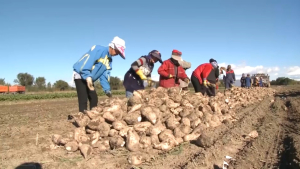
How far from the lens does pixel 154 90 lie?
14.5 feet

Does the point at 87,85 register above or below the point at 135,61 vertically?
below

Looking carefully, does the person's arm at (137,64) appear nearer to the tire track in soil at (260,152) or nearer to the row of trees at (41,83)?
the tire track in soil at (260,152)

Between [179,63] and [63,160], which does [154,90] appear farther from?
[63,160]

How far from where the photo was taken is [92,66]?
160 inches

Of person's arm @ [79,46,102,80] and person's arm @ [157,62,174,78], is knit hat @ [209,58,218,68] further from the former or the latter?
person's arm @ [79,46,102,80]

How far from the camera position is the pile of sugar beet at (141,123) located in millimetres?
3287

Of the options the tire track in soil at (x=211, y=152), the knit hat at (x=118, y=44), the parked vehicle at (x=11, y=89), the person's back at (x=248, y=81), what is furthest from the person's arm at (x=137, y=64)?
the parked vehicle at (x=11, y=89)

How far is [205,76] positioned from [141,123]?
354 cm

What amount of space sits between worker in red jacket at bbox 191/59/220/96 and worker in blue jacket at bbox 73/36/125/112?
317cm

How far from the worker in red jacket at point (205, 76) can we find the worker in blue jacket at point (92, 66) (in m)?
3.17

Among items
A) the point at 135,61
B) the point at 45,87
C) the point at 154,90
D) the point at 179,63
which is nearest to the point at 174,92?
the point at 154,90

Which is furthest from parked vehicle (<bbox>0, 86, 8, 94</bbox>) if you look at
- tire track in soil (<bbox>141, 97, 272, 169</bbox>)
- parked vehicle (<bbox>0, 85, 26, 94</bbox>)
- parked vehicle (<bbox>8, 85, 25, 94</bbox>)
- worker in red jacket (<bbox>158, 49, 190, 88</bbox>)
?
tire track in soil (<bbox>141, 97, 272, 169</bbox>)

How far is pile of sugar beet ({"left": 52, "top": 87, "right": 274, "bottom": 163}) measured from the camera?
3.29 metres

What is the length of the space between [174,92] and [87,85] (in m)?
1.54
